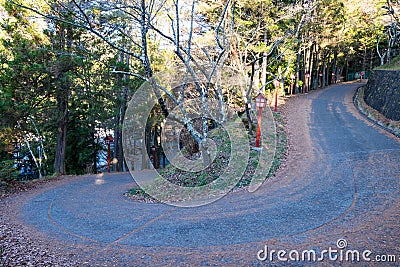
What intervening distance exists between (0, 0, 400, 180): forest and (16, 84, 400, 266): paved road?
10.5ft

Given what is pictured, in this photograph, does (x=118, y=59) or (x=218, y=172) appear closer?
(x=218, y=172)

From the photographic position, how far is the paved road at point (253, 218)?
13.5ft

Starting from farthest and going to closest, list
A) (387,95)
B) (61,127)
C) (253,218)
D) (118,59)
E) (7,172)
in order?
(118,59)
(61,127)
(387,95)
(7,172)
(253,218)

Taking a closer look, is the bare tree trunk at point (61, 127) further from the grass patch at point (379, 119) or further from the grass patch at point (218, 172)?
the grass patch at point (379, 119)

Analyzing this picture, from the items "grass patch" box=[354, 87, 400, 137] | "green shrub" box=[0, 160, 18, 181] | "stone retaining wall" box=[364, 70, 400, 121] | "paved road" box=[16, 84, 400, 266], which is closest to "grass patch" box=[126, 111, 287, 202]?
"paved road" box=[16, 84, 400, 266]

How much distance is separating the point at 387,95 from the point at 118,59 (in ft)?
46.6

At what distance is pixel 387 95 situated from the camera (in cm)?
1497

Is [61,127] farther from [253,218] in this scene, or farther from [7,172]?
[253,218]

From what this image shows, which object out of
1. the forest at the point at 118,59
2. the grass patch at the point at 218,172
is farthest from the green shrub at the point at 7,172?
the grass patch at the point at 218,172

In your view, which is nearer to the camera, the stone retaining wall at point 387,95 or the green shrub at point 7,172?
the green shrub at point 7,172

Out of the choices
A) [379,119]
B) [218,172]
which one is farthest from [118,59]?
[379,119]

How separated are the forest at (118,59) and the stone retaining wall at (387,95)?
524cm

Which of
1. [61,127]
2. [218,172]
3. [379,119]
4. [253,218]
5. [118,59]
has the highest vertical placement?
[118,59]

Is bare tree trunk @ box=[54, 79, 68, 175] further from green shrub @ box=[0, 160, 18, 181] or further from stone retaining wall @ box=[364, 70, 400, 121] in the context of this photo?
stone retaining wall @ box=[364, 70, 400, 121]
